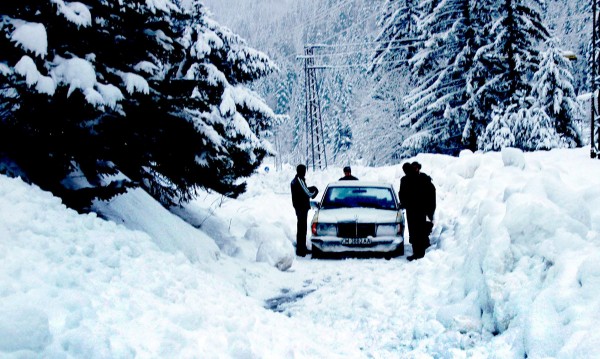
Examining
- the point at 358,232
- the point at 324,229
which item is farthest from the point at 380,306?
the point at 324,229

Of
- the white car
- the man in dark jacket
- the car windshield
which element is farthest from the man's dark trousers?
the man in dark jacket

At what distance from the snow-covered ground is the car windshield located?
237cm

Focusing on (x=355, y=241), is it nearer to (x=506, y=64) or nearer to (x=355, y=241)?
(x=355, y=241)

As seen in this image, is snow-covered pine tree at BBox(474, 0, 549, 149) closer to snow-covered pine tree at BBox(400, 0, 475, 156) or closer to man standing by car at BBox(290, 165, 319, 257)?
snow-covered pine tree at BBox(400, 0, 475, 156)

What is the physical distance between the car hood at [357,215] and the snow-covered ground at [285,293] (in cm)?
135

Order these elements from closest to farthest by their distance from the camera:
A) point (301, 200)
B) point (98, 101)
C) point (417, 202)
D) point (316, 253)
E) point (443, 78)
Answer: point (98, 101) → point (417, 202) → point (316, 253) → point (301, 200) → point (443, 78)

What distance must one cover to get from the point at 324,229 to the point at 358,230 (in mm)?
661

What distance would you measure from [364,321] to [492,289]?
1439 mm

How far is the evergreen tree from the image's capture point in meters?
5.44

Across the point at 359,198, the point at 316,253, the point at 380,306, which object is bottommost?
the point at 316,253

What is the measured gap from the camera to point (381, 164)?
110 feet

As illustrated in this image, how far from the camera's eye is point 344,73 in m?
96.6

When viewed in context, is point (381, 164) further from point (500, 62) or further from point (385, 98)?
point (500, 62)

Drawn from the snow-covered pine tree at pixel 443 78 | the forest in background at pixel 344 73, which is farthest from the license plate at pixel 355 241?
the snow-covered pine tree at pixel 443 78
